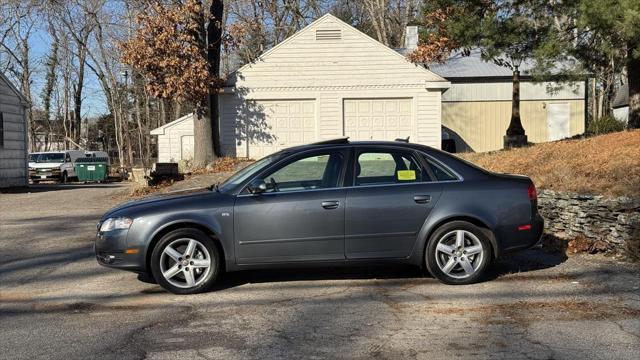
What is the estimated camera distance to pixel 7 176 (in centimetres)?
2288

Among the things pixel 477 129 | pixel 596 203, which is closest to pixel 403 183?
pixel 596 203

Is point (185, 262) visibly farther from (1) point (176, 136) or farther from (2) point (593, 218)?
(1) point (176, 136)

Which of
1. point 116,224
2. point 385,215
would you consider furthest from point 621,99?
point 116,224

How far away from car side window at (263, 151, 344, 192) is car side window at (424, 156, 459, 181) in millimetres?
978

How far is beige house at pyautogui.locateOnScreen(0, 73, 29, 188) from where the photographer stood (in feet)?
73.9

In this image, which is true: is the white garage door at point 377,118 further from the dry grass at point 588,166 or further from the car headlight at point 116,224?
the car headlight at point 116,224

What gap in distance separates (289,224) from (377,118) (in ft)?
48.4

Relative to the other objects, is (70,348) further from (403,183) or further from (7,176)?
(7,176)

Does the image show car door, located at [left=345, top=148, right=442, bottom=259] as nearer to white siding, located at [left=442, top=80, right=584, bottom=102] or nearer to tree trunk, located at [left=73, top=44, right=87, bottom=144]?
white siding, located at [left=442, top=80, right=584, bottom=102]

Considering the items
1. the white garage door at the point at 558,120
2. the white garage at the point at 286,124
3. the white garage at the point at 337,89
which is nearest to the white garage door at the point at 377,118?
the white garage at the point at 337,89

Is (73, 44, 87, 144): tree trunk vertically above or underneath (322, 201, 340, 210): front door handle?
above

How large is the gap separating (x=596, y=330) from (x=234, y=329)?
3.05m

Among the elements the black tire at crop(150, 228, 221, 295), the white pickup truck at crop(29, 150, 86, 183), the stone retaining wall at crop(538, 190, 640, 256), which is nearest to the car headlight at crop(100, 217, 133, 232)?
the black tire at crop(150, 228, 221, 295)

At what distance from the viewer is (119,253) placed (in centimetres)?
658
